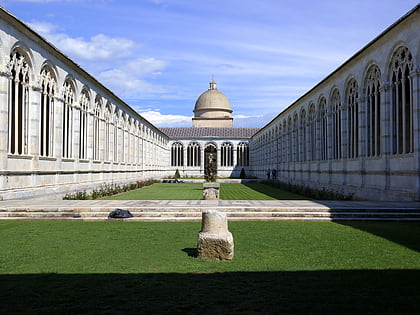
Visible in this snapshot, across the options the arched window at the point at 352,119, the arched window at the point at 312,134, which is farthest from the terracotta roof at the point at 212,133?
the arched window at the point at 352,119

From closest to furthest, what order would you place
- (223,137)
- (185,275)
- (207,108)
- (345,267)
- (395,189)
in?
(185,275) → (345,267) → (395,189) → (223,137) → (207,108)

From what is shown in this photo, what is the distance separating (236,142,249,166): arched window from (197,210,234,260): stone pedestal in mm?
59864

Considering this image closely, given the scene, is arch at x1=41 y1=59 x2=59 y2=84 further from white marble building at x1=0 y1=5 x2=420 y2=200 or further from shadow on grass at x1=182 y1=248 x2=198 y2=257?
shadow on grass at x1=182 y1=248 x2=198 y2=257

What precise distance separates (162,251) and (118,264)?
139 centimetres

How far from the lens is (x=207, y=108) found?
75.2 meters

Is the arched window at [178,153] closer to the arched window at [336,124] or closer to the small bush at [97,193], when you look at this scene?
the small bush at [97,193]

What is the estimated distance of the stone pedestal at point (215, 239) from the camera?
26.5ft

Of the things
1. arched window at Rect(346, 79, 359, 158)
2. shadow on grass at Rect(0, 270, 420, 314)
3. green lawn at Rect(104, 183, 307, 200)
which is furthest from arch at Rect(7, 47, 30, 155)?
arched window at Rect(346, 79, 359, 158)

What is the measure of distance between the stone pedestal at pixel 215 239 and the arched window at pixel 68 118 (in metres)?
16.3

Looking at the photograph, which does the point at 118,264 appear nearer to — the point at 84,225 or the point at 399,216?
the point at 84,225

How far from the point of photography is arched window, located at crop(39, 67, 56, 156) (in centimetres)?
1994

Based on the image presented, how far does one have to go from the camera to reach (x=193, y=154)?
6725 centimetres

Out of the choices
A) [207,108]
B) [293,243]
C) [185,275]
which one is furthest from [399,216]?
[207,108]

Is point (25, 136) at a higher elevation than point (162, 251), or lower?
higher
